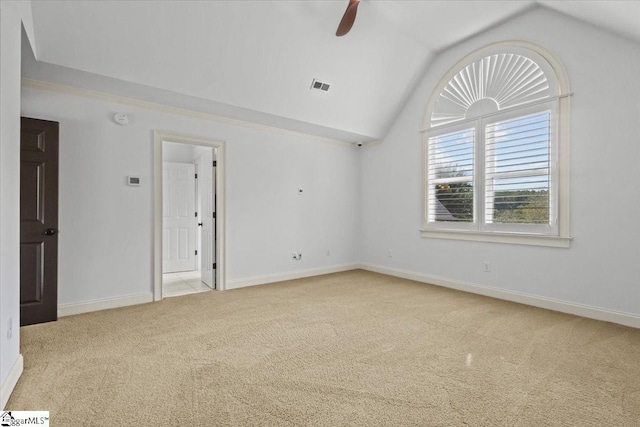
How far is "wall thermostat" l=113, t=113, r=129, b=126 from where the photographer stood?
381 centimetres

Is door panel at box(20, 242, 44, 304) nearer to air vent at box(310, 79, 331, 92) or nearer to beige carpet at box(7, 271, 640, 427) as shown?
beige carpet at box(7, 271, 640, 427)

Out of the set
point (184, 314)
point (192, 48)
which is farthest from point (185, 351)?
point (192, 48)

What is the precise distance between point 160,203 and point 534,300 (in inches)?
193

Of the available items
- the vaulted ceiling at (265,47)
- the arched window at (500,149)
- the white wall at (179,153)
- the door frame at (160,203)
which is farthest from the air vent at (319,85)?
the white wall at (179,153)

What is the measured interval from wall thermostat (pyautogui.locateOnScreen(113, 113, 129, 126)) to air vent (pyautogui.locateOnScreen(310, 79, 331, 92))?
2390 mm

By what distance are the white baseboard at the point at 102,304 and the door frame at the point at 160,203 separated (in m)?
0.14

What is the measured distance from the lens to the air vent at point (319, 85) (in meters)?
4.32

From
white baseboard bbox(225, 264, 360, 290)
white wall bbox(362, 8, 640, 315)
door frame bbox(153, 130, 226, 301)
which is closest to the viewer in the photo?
white wall bbox(362, 8, 640, 315)

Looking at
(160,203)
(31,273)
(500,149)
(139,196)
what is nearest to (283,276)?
(160,203)

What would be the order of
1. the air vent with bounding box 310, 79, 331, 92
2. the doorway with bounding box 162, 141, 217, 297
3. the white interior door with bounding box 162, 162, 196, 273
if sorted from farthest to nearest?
the white interior door with bounding box 162, 162, 196, 273 < the doorway with bounding box 162, 141, 217, 297 < the air vent with bounding box 310, 79, 331, 92

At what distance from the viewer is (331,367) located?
7.79 ft

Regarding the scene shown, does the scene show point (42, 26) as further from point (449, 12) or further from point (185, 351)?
point (449, 12)

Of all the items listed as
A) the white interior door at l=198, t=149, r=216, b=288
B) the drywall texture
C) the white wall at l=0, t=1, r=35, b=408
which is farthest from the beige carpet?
the white interior door at l=198, t=149, r=216, b=288

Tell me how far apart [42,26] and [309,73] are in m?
2.70
